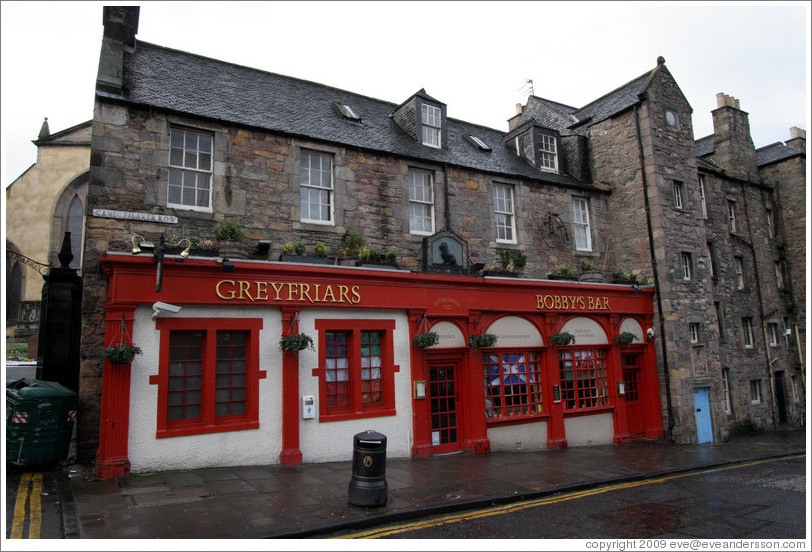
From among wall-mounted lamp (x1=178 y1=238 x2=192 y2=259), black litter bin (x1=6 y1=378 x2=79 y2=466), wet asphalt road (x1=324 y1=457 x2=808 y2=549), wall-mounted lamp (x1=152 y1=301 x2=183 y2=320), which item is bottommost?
wet asphalt road (x1=324 y1=457 x2=808 y2=549)

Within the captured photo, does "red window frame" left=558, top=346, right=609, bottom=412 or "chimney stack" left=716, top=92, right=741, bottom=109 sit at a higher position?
"chimney stack" left=716, top=92, right=741, bottom=109

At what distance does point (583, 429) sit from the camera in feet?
46.5

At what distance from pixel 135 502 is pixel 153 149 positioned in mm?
7004

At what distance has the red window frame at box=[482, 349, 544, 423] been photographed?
12.8m

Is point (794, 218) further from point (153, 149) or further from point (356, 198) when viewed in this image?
point (153, 149)

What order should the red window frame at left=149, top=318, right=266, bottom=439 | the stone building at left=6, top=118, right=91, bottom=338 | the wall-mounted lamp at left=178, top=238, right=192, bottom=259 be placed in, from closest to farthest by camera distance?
the red window frame at left=149, top=318, right=266, bottom=439, the wall-mounted lamp at left=178, top=238, right=192, bottom=259, the stone building at left=6, top=118, right=91, bottom=338

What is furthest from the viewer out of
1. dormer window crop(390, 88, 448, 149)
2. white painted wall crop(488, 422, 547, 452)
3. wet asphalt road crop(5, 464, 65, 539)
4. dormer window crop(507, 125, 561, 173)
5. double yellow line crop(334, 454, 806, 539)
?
dormer window crop(507, 125, 561, 173)

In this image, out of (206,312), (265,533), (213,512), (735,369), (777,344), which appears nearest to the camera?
(265,533)

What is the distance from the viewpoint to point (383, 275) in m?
11.3

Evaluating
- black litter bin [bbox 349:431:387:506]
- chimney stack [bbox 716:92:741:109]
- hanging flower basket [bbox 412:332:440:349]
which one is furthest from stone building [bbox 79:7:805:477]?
chimney stack [bbox 716:92:741:109]

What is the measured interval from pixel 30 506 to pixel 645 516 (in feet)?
27.2

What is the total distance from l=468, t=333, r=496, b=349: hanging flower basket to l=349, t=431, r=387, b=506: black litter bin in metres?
5.46

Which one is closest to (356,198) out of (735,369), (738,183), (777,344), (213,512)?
(213,512)

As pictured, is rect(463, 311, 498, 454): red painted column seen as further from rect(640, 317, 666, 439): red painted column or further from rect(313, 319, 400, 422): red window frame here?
rect(640, 317, 666, 439): red painted column
